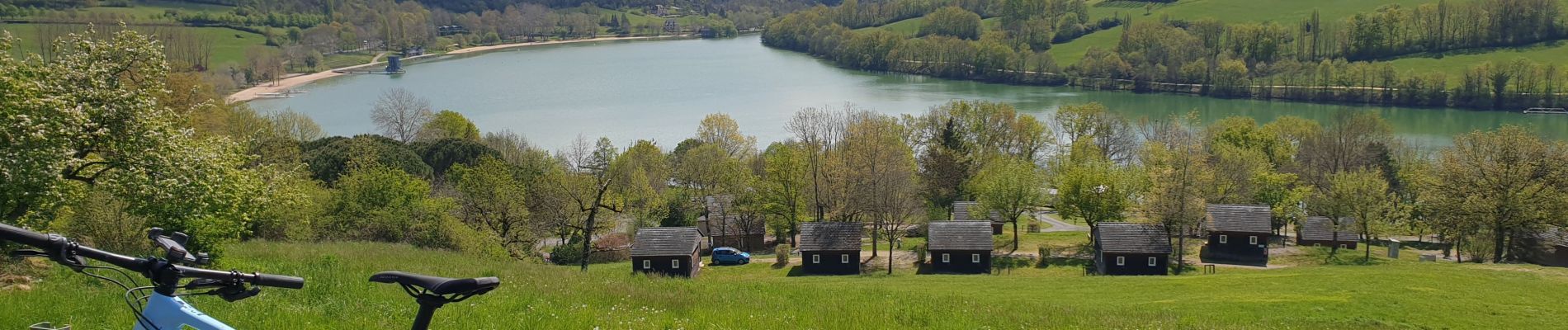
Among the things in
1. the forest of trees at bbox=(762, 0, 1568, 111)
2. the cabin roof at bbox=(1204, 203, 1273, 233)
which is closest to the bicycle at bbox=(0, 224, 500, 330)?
the cabin roof at bbox=(1204, 203, 1273, 233)

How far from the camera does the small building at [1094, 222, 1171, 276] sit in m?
34.1

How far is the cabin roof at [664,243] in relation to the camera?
1336 inches

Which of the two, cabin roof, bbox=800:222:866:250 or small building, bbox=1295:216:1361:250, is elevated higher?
cabin roof, bbox=800:222:866:250

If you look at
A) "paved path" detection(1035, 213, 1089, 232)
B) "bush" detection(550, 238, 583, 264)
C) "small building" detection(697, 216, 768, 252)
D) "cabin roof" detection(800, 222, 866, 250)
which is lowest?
"paved path" detection(1035, 213, 1089, 232)

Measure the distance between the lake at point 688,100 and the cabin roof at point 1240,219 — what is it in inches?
1728

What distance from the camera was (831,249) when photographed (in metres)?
35.2

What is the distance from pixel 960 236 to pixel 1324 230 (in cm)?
1940

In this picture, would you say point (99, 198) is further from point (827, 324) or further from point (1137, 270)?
point (1137, 270)

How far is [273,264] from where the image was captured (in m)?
13.6

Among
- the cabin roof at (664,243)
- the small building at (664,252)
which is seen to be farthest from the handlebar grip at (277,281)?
the cabin roof at (664,243)

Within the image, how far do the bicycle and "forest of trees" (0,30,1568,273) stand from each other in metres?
11.4

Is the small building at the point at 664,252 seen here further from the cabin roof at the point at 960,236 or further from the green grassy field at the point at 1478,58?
the green grassy field at the point at 1478,58

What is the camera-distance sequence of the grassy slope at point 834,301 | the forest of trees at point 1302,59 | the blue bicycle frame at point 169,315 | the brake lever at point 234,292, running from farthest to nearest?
the forest of trees at point 1302,59 < the grassy slope at point 834,301 < the blue bicycle frame at point 169,315 < the brake lever at point 234,292

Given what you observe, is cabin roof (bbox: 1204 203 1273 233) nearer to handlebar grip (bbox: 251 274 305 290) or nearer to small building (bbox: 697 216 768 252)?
small building (bbox: 697 216 768 252)
